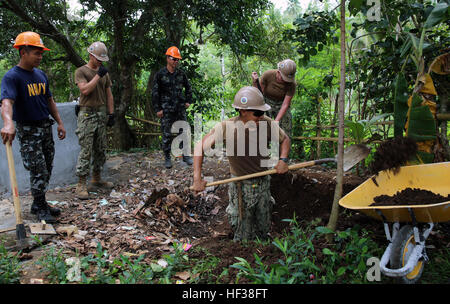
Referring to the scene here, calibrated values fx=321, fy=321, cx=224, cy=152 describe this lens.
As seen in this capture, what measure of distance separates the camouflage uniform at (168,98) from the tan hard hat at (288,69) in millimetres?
2134

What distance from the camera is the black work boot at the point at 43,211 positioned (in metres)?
4.03

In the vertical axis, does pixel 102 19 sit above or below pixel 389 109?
above

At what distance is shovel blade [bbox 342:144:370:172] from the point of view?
3355mm

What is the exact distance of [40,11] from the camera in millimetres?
6887

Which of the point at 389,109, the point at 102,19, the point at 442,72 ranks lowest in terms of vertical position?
the point at 389,109

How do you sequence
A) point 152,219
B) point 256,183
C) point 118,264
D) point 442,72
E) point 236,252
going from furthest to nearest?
point 152,219
point 256,183
point 442,72
point 236,252
point 118,264

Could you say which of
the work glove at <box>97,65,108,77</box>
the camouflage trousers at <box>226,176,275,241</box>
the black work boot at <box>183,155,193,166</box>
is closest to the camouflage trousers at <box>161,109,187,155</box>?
the black work boot at <box>183,155,193,166</box>

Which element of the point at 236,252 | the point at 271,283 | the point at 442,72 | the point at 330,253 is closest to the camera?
the point at 271,283

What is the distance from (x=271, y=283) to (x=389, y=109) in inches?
144

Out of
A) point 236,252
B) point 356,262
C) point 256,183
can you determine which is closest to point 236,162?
point 256,183

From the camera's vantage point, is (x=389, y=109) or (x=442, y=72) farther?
(x=389, y=109)

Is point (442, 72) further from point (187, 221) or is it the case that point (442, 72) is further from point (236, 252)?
point (187, 221)

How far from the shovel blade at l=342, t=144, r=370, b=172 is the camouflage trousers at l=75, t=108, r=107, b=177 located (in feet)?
12.8

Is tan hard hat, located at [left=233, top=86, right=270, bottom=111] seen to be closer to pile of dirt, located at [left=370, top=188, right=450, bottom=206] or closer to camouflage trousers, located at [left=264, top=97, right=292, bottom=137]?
pile of dirt, located at [left=370, top=188, right=450, bottom=206]
